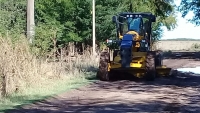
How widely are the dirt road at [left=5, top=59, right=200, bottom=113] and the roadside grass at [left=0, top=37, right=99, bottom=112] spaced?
733 millimetres

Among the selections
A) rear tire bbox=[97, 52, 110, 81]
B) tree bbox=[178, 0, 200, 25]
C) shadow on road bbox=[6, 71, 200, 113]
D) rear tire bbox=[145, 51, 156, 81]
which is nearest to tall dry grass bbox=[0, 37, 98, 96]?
rear tire bbox=[97, 52, 110, 81]

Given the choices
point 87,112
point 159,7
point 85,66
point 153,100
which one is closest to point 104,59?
point 85,66

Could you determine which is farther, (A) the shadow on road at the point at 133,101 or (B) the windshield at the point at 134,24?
(B) the windshield at the point at 134,24

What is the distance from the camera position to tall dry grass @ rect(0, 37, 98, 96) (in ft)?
53.9

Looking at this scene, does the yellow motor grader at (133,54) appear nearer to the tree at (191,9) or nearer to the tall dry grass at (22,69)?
the tall dry grass at (22,69)

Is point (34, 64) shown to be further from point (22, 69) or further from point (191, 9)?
point (191, 9)

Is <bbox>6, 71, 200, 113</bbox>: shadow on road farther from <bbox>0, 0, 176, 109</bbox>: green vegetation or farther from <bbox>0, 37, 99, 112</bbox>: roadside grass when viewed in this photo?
<bbox>0, 0, 176, 109</bbox>: green vegetation

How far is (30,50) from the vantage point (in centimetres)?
1988

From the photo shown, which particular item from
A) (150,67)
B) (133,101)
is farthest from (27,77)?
(150,67)

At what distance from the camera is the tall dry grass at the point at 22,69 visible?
1643cm

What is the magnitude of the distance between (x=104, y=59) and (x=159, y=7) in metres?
34.0

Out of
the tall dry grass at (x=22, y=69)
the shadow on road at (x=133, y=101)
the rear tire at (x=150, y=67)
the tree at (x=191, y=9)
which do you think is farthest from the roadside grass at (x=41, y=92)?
the tree at (x=191, y=9)

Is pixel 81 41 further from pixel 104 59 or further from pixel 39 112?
pixel 39 112

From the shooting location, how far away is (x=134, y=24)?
23.5 metres
